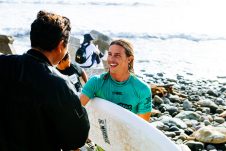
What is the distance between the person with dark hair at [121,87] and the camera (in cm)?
416

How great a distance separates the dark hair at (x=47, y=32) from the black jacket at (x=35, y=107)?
69mm

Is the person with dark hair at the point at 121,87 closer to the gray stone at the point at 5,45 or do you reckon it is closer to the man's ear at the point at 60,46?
the man's ear at the point at 60,46

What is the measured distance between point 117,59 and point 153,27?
21577mm

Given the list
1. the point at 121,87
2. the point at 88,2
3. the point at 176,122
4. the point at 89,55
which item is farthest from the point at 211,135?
the point at 88,2

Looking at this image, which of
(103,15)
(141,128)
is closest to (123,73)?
(141,128)

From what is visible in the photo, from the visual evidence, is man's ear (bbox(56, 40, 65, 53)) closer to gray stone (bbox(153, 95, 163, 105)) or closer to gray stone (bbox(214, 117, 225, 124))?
gray stone (bbox(214, 117, 225, 124))

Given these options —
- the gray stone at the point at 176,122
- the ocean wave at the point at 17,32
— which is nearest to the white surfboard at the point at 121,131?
the gray stone at the point at 176,122

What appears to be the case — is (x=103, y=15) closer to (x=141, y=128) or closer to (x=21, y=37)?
(x=21, y=37)

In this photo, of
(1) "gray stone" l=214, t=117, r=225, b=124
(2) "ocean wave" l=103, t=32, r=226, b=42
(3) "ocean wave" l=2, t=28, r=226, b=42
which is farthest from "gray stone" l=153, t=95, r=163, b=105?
(2) "ocean wave" l=103, t=32, r=226, b=42

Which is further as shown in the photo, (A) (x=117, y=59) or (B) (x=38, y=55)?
(A) (x=117, y=59)

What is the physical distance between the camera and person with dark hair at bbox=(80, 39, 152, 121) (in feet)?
13.7

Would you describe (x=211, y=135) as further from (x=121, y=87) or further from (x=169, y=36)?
(x=169, y=36)

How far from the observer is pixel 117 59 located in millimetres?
4238

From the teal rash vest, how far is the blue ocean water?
32.0 ft
